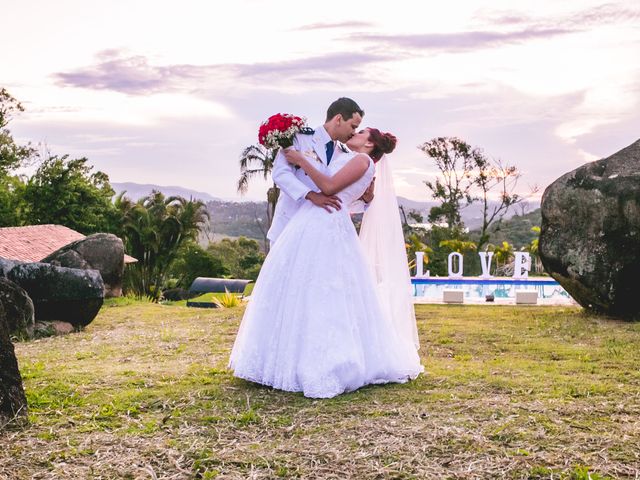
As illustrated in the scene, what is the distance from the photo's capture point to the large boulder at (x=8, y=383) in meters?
5.82

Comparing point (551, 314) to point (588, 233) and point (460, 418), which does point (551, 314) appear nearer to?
point (588, 233)

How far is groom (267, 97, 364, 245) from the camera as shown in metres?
6.82

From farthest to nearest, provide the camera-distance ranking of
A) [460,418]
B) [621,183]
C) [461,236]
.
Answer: [461,236]
[621,183]
[460,418]

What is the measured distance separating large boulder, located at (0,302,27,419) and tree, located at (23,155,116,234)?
101 ft

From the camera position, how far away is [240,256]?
55.3 m

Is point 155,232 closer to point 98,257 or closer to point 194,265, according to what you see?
point 194,265

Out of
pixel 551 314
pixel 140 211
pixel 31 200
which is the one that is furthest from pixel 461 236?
pixel 551 314

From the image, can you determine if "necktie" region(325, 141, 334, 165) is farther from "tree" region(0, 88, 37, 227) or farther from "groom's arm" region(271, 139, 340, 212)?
"tree" region(0, 88, 37, 227)

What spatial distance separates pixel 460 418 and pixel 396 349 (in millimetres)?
1354

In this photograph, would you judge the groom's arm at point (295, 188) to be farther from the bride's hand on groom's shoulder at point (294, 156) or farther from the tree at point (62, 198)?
the tree at point (62, 198)

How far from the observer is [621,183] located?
1240 cm

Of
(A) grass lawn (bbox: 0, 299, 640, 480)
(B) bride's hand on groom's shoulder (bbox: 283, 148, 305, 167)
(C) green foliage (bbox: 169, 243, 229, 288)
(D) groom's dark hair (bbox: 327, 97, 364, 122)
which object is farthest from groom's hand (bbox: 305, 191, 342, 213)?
(C) green foliage (bbox: 169, 243, 229, 288)


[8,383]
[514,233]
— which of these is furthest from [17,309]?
[514,233]

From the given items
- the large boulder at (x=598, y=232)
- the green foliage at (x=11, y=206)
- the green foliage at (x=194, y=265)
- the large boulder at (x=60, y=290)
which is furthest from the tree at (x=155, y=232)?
the large boulder at (x=598, y=232)
